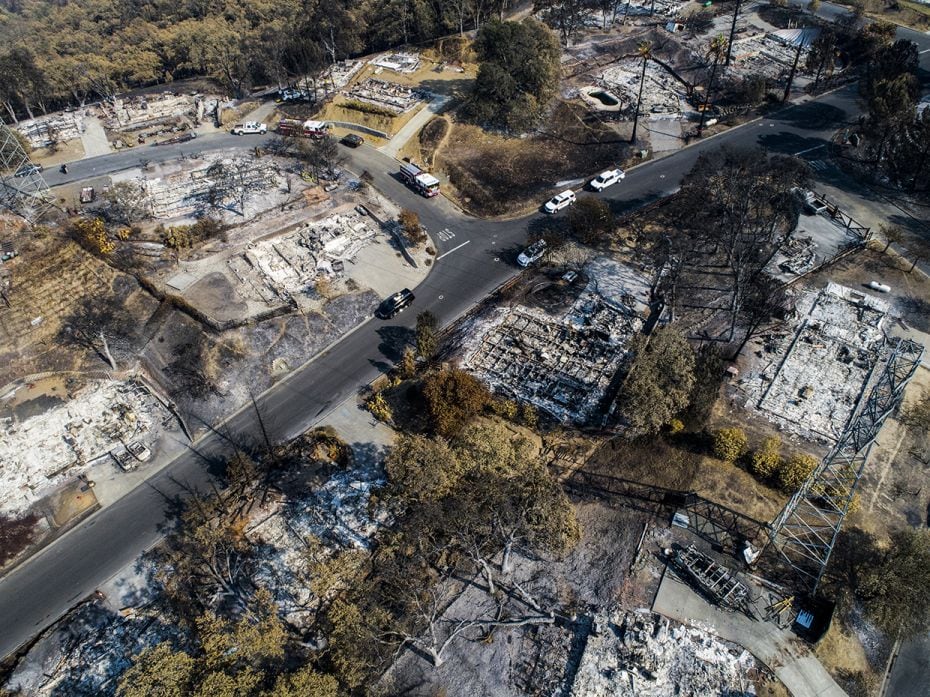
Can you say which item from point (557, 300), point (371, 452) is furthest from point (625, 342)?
point (371, 452)

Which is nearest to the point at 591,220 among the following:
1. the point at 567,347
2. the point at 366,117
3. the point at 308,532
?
the point at 567,347

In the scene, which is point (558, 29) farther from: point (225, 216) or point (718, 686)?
point (718, 686)

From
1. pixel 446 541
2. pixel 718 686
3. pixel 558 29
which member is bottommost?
pixel 718 686

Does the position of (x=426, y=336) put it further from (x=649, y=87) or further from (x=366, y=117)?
(x=649, y=87)

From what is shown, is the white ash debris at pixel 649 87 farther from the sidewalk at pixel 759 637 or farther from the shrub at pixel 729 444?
the sidewalk at pixel 759 637

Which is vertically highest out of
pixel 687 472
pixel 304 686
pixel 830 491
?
pixel 304 686

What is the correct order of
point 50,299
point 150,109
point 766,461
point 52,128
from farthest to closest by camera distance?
point 150,109 → point 52,128 → point 50,299 → point 766,461
